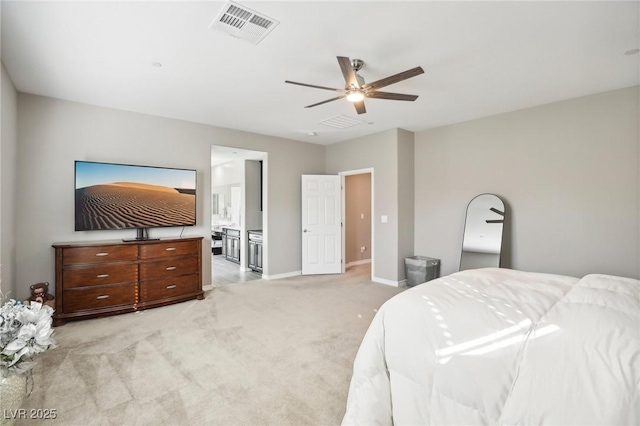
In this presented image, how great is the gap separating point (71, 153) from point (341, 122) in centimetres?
375

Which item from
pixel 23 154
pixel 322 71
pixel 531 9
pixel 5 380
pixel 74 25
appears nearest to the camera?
pixel 5 380

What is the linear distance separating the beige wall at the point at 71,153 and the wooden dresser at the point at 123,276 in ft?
1.48

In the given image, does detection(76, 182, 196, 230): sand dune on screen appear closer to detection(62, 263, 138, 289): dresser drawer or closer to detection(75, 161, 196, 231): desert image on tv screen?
detection(75, 161, 196, 231): desert image on tv screen

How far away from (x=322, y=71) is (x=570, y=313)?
279 centimetres

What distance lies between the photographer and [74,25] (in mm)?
2350

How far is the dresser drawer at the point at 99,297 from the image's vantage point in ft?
11.5

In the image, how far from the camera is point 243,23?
232cm

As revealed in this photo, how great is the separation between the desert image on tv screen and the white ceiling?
909mm

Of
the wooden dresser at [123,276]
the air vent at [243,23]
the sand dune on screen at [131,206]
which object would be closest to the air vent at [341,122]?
the air vent at [243,23]

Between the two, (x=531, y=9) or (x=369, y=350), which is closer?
(x=369, y=350)

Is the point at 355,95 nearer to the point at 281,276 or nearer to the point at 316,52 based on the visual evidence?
the point at 316,52

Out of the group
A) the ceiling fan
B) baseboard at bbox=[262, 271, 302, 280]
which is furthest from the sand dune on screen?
the ceiling fan

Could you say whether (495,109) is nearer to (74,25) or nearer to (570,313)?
(570,313)

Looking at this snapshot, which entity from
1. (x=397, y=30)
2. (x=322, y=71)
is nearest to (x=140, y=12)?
(x=322, y=71)
